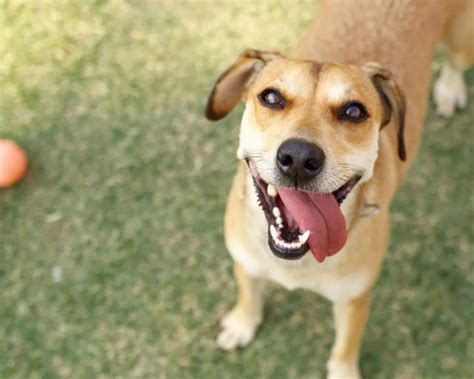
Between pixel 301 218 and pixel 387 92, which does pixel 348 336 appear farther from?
pixel 387 92

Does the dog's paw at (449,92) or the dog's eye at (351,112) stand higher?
the dog's eye at (351,112)

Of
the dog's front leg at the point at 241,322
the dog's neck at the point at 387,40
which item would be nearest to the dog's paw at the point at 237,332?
the dog's front leg at the point at 241,322

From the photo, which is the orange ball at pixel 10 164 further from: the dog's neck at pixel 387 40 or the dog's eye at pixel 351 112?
the dog's eye at pixel 351 112

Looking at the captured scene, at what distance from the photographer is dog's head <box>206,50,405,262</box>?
244 cm

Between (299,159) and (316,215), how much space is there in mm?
349

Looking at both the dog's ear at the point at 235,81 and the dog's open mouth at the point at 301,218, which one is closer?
the dog's open mouth at the point at 301,218

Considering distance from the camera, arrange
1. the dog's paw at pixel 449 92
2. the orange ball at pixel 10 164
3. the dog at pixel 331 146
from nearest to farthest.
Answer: the dog at pixel 331 146, the orange ball at pixel 10 164, the dog's paw at pixel 449 92

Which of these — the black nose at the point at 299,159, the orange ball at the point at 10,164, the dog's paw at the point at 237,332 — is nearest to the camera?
the black nose at the point at 299,159

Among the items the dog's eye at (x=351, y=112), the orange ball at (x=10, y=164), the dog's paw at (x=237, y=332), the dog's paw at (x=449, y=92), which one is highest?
the dog's eye at (x=351, y=112)

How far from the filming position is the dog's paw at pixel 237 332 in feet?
12.5

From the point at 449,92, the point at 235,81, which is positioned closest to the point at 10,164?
the point at 235,81

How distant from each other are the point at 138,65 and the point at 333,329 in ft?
7.58

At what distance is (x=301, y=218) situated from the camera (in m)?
2.63

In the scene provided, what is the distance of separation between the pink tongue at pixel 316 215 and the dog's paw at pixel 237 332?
1.27 m
